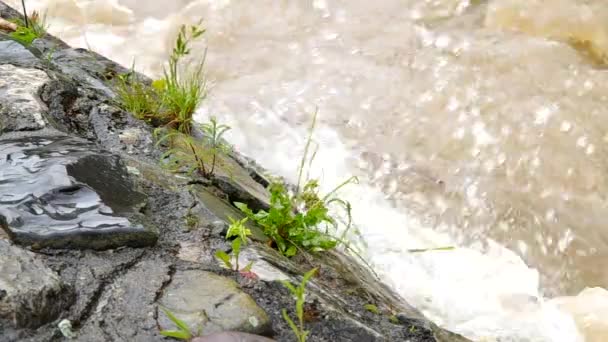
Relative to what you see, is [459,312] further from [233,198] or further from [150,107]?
[150,107]

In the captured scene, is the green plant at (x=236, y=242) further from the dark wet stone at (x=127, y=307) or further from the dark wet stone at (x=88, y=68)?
the dark wet stone at (x=88, y=68)

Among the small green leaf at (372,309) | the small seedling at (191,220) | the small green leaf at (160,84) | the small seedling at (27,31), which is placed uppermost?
the small seedling at (27,31)

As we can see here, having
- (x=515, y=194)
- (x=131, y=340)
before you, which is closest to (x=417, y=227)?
(x=515, y=194)

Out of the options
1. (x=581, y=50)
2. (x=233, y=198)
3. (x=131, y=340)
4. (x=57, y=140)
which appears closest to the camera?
(x=131, y=340)

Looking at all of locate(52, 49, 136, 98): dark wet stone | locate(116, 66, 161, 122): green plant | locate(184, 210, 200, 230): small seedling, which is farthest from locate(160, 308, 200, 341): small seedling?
locate(52, 49, 136, 98): dark wet stone

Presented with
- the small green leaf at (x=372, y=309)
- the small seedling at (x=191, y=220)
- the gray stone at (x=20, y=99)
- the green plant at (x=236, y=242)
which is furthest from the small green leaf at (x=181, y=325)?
the gray stone at (x=20, y=99)

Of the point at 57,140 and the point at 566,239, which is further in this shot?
the point at 566,239
